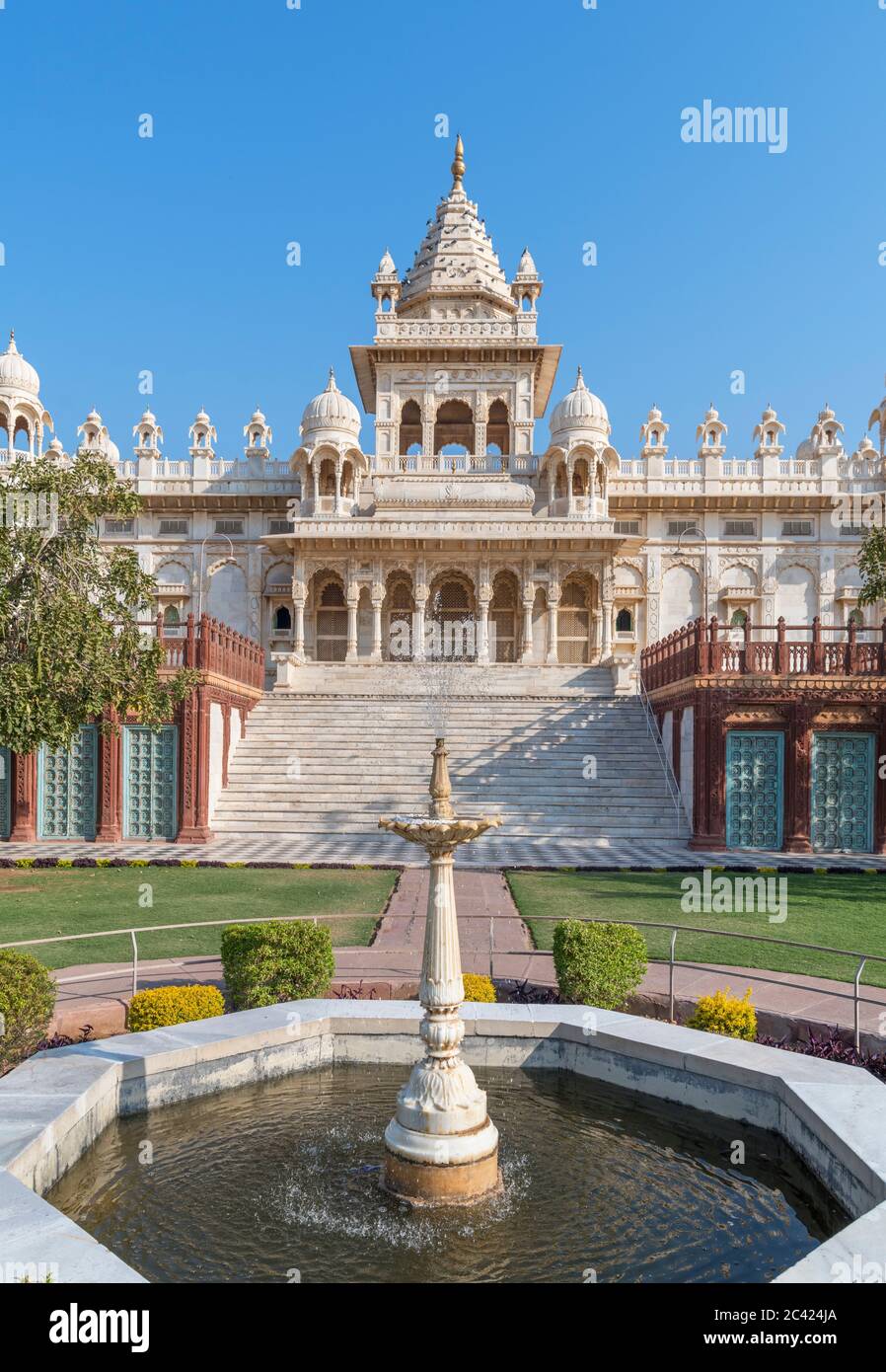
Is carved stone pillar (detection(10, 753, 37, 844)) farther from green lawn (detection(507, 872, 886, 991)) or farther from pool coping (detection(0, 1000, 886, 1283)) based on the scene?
pool coping (detection(0, 1000, 886, 1283))

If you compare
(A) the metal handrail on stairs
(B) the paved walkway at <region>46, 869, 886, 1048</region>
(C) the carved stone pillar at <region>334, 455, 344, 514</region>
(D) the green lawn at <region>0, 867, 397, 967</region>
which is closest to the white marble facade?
(C) the carved stone pillar at <region>334, 455, 344, 514</region>

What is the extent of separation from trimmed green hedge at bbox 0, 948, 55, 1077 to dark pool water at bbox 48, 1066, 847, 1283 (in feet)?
3.51

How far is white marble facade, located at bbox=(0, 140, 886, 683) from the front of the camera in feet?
119

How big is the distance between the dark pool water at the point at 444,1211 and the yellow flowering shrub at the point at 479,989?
1.21m

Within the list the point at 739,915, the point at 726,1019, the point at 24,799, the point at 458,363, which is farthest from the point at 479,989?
the point at 458,363

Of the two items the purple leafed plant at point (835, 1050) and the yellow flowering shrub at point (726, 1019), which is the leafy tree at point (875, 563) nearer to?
the purple leafed plant at point (835, 1050)

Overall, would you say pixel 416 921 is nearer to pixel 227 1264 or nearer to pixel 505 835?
pixel 227 1264

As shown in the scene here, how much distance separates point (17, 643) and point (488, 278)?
35.4 metres

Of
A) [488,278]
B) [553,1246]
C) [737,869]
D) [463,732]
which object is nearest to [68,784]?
[463,732]

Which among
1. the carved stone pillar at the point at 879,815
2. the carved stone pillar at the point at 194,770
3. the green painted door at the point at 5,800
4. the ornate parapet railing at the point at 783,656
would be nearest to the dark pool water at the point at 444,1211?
the carved stone pillar at the point at 194,770

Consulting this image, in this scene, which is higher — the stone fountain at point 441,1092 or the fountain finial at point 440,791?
the fountain finial at point 440,791

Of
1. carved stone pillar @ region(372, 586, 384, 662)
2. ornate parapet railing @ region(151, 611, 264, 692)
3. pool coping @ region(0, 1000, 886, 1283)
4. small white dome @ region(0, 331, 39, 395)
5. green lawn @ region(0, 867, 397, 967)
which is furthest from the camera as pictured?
small white dome @ region(0, 331, 39, 395)

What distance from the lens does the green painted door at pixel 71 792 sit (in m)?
19.9

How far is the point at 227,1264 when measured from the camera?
14.4ft
